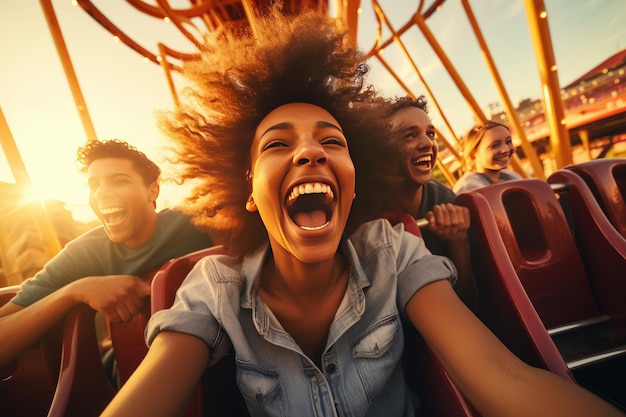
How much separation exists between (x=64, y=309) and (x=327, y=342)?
3.71ft

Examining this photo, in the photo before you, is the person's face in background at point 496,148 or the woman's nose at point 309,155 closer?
the woman's nose at point 309,155

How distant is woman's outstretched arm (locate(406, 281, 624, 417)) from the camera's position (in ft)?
1.92

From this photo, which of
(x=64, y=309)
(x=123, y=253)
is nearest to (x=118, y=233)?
(x=123, y=253)

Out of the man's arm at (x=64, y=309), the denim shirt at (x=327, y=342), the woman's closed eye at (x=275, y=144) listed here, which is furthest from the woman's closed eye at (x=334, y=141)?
the man's arm at (x=64, y=309)

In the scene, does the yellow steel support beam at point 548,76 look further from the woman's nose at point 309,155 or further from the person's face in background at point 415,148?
the woman's nose at point 309,155

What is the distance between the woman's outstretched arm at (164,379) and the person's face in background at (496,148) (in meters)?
2.78

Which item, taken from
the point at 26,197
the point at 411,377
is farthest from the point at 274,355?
the point at 26,197

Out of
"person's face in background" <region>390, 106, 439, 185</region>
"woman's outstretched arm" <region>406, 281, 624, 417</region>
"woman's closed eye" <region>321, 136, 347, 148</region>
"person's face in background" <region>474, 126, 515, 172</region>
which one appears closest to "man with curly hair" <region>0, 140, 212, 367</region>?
"woman's closed eye" <region>321, 136, 347, 148</region>

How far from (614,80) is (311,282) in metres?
18.4

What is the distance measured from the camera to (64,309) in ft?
3.86

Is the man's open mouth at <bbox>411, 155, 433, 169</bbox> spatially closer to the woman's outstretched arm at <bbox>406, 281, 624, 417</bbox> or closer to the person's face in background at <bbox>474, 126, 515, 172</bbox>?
the woman's outstretched arm at <bbox>406, 281, 624, 417</bbox>

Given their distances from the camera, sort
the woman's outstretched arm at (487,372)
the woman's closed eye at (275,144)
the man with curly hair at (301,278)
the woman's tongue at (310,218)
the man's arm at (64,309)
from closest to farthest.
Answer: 1. the woman's outstretched arm at (487,372)
2. the man with curly hair at (301,278)
3. the woman's closed eye at (275,144)
4. the woman's tongue at (310,218)
5. the man's arm at (64,309)

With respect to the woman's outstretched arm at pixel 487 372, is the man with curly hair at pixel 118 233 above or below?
above

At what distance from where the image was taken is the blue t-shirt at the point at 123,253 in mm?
1486
